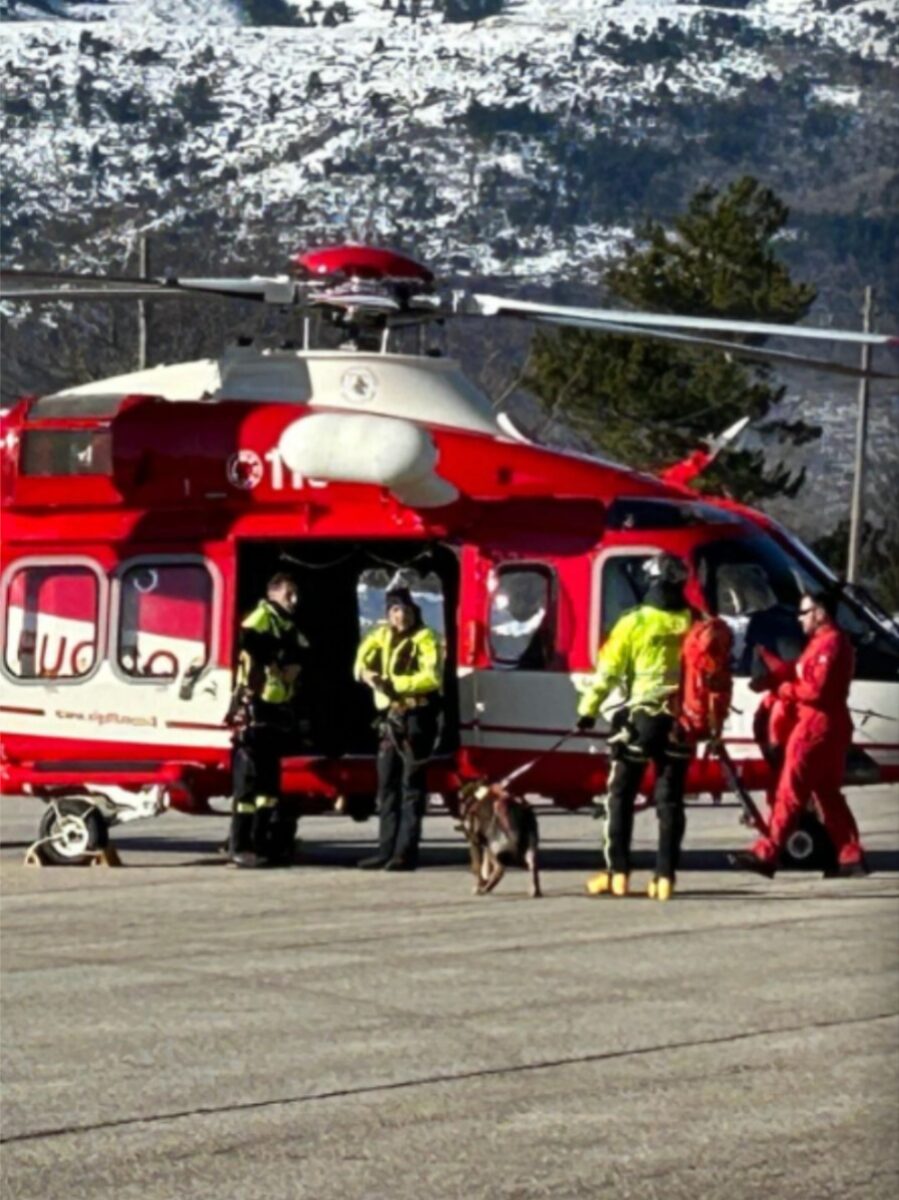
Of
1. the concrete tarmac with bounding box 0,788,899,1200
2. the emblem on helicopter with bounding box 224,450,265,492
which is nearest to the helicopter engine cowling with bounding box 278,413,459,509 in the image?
the emblem on helicopter with bounding box 224,450,265,492

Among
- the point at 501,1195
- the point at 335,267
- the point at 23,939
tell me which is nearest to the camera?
the point at 501,1195

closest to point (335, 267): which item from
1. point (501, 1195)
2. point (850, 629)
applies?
point (850, 629)

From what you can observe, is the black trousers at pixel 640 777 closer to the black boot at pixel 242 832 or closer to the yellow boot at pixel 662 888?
the yellow boot at pixel 662 888

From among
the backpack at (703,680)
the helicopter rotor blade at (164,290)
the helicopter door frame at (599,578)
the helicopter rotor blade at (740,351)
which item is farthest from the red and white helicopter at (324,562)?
the helicopter rotor blade at (740,351)

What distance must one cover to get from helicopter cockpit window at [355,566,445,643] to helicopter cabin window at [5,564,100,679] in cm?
173

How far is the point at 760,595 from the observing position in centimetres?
1563

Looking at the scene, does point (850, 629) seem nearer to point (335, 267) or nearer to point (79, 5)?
point (335, 267)

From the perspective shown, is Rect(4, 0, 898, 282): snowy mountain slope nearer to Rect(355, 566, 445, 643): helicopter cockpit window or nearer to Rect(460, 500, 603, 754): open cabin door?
Rect(355, 566, 445, 643): helicopter cockpit window

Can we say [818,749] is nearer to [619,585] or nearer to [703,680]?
[703,680]

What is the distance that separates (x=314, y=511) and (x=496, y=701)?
154 cm

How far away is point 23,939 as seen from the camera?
12.2 metres

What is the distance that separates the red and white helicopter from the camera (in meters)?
15.6

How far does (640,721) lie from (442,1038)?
4.81 metres

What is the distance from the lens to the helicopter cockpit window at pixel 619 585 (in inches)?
615
